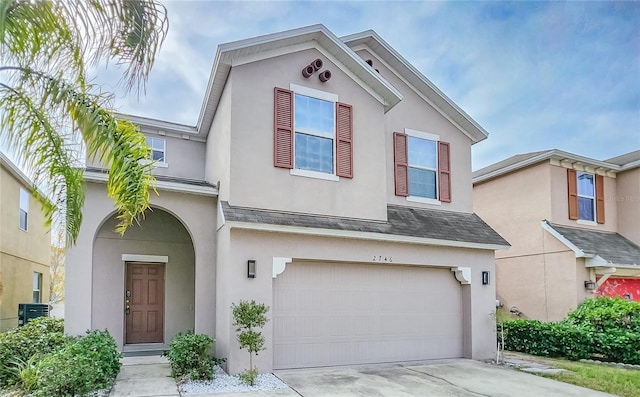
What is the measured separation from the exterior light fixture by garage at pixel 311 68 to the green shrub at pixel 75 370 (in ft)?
22.1

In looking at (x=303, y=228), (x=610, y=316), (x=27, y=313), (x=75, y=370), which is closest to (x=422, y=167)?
(x=303, y=228)

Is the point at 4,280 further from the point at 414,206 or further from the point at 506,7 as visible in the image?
the point at 506,7

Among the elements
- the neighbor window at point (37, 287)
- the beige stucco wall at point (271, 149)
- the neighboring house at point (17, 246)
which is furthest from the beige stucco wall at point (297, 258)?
the neighbor window at point (37, 287)

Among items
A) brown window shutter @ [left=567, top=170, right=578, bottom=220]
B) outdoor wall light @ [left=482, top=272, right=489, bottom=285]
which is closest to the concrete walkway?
outdoor wall light @ [left=482, top=272, right=489, bottom=285]

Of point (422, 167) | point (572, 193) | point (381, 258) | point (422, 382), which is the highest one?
point (422, 167)

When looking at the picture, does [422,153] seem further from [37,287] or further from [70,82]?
[37,287]

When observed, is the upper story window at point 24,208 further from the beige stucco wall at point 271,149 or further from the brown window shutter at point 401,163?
the brown window shutter at point 401,163

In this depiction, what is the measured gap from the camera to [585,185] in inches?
644

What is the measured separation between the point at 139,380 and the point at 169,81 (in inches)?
475

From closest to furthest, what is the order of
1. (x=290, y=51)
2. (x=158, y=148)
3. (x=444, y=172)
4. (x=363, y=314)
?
(x=290, y=51), (x=363, y=314), (x=158, y=148), (x=444, y=172)

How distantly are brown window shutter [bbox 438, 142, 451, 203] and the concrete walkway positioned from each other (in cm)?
801

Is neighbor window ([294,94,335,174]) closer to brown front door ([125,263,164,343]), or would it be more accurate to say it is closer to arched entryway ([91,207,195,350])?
arched entryway ([91,207,195,350])

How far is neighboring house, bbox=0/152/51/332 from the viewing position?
1386cm

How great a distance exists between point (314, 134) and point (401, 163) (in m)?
2.93
